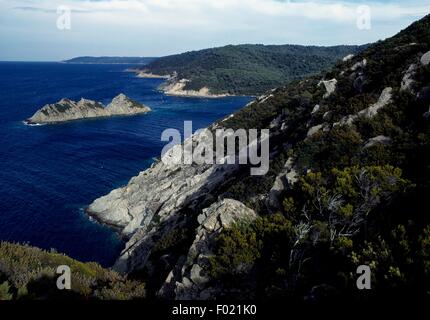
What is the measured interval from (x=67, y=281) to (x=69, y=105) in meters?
125

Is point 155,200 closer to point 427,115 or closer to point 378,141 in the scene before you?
point 378,141

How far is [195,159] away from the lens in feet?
174

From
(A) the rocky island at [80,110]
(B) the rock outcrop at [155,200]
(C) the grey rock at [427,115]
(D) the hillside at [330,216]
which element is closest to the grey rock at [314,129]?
(D) the hillside at [330,216]

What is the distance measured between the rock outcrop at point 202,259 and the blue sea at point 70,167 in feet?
77.1

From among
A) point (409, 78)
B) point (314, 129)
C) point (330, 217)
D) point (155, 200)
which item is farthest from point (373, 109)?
point (155, 200)

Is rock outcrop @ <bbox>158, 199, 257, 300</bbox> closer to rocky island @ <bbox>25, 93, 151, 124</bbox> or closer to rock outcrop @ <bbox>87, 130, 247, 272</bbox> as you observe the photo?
rock outcrop @ <bbox>87, 130, 247, 272</bbox>

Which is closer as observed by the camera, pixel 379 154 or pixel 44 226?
pixel 379 154

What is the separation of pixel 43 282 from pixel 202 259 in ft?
20.3

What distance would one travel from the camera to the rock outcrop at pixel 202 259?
16172 millimetres

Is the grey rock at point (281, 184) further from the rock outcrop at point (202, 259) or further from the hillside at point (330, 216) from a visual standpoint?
the rock outcrop at point (202, 259)

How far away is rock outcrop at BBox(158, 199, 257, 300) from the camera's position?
16172 millimetres

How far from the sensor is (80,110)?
130250 mm
